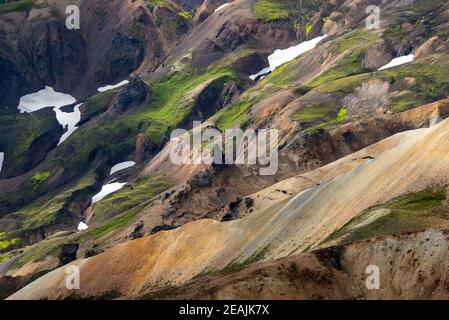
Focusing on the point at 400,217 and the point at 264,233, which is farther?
the point at 264,233

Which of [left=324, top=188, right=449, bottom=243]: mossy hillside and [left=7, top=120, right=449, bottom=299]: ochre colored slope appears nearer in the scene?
[left=324, top=188, right=449, bottom=243]: mossy hillside

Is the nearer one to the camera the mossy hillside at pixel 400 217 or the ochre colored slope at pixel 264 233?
the mossy hillside at pixel 400 217

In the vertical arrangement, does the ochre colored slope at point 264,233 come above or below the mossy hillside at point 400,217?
below

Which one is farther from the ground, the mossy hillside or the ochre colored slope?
the mossy hillside

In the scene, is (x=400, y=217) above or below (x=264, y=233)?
above

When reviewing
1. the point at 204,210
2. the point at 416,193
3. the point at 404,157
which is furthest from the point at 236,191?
the point at 416,193
